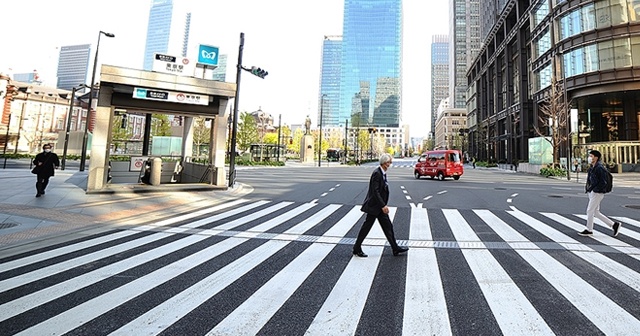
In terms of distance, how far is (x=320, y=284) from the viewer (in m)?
4.02

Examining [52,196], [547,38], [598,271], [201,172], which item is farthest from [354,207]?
[547,38]

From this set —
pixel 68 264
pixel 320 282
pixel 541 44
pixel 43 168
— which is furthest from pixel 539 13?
pixel 68 264

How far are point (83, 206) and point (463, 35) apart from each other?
124 metres

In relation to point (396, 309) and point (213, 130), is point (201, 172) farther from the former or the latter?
point (396, 309)

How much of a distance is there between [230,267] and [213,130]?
1150 centimetres

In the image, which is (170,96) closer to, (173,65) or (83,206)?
(173,65)

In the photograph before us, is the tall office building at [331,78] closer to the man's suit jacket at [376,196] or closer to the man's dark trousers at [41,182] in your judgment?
the man's dark trousers at [41,182]

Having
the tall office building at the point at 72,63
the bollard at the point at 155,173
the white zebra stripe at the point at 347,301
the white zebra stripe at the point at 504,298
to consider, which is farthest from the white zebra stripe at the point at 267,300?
the tall office building at the point at 72,63

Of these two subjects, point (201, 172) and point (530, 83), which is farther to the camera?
point (530, 83)

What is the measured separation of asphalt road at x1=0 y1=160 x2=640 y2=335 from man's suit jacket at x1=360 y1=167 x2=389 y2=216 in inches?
33.8

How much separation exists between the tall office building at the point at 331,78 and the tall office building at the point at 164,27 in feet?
296

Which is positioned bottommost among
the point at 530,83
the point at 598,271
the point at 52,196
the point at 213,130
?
the point at 52,196

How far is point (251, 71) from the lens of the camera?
14.9 m

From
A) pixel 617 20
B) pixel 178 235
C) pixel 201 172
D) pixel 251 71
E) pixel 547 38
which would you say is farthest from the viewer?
pixel 547 38
